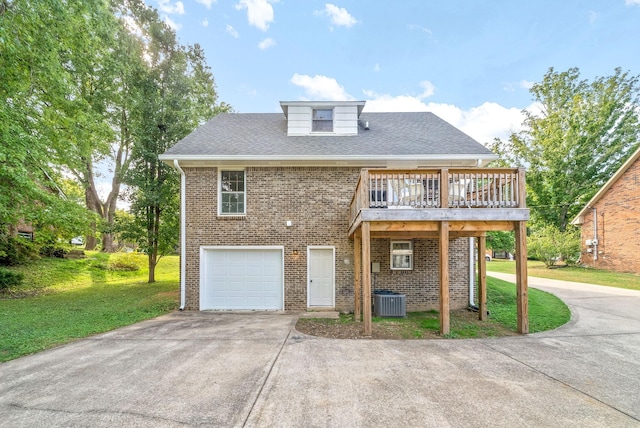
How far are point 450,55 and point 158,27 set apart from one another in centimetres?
1372

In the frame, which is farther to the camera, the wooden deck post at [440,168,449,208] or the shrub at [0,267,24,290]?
the shrub at [0,267,24,290]

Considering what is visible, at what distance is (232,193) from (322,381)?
245 inches

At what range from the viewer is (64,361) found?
463 centimetres

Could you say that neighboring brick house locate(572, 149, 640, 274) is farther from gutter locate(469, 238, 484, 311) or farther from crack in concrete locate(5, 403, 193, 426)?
crack in concrete locate(5, 403, 193, 426)

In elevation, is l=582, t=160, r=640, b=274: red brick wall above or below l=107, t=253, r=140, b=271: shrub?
above

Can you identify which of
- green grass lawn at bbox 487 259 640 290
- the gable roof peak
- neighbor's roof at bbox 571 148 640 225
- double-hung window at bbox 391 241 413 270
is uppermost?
the gable roof peak

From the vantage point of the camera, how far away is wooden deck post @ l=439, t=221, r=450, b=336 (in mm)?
5910

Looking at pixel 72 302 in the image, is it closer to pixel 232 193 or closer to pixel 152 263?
pixel 152 263

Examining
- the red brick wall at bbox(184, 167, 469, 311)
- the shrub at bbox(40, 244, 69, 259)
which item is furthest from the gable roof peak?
the shrub at bbox(40, 244, 69, 259)

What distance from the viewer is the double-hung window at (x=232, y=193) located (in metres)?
8.61

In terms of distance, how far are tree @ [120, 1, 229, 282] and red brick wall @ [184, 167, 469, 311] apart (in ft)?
14.6

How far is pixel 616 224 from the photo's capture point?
15867 millimetres

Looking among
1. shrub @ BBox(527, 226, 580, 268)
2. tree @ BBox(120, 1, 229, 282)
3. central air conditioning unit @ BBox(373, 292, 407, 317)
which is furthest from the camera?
shrub @ BBox(527, 226, 580, 268)

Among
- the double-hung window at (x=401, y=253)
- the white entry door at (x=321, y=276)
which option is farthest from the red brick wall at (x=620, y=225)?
the white entry door at (x=321, y=276)
